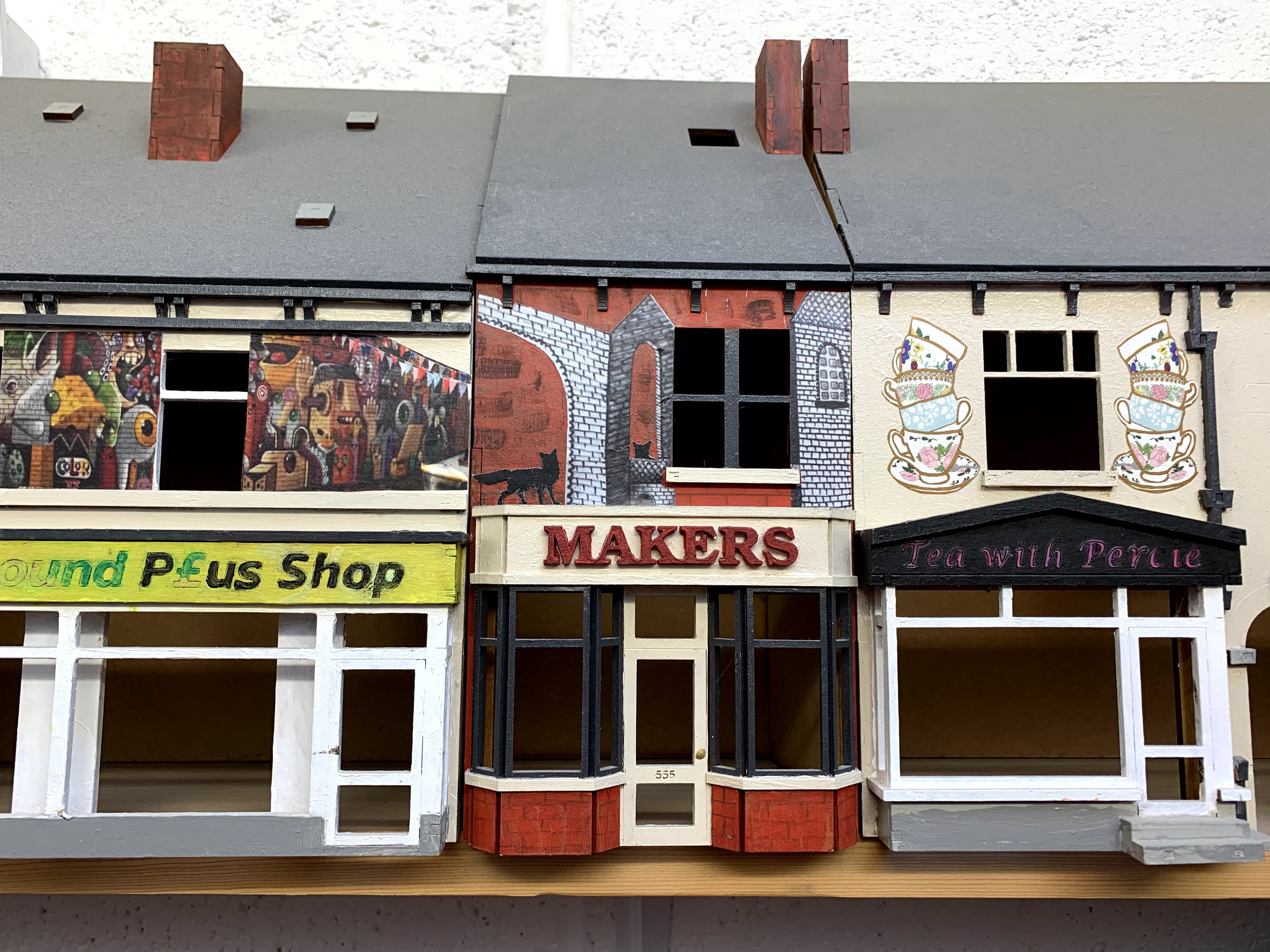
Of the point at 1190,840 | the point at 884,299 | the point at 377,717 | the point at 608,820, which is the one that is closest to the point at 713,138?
the point at 884,299

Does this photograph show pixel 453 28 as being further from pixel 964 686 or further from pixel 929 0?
pixel 964 686

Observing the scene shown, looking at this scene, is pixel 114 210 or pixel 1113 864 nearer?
pixel 1113 864

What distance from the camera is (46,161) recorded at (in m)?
10.3

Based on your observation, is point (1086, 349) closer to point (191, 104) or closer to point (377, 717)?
point (377, 717)

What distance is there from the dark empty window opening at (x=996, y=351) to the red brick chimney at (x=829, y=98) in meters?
2.98

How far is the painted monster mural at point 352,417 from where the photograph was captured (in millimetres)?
8344

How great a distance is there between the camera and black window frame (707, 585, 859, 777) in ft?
26.2

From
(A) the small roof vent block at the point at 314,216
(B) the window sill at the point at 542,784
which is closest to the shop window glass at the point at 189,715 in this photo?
(B) the window sill at the point at 542,784

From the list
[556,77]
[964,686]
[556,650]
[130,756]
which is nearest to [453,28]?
[556,77]

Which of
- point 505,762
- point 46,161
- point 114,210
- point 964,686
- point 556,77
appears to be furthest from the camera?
point 556,77

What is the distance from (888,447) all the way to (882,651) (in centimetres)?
194

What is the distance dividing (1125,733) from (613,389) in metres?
5.62

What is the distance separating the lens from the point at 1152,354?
877cm

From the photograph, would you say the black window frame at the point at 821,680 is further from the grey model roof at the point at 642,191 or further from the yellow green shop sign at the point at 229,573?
the grey model roof at the point at 642,191
